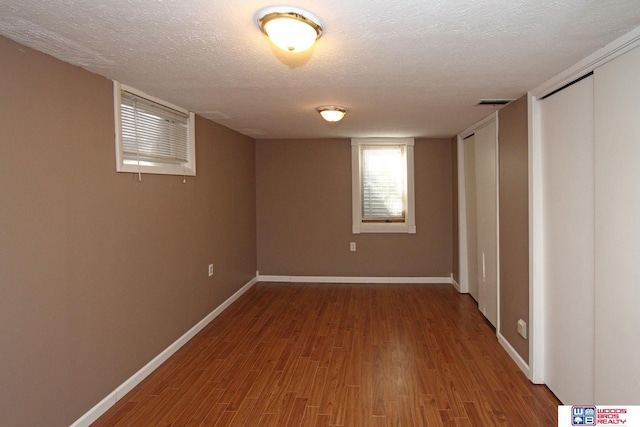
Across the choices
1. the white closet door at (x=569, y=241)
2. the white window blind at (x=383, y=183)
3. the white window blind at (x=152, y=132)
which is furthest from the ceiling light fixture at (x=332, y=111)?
the white window blind at (x=383, y=183)

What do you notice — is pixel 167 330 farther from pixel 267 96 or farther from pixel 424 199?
pixel 424 199

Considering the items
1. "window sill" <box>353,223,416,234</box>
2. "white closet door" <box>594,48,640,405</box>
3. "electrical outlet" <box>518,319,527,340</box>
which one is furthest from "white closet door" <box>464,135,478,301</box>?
"white closet door" <box>594,48,640,405</box>

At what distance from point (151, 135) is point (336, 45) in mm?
1855

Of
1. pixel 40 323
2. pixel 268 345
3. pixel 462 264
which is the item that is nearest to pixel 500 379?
pixel 268 345

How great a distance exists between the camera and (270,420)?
245 centimetres

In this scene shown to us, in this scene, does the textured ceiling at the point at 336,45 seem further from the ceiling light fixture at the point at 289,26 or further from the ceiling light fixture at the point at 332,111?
the ceiling light fixture at the point at 332,111

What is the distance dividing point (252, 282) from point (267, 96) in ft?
11.3

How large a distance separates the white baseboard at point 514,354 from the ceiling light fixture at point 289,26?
2.83 metres

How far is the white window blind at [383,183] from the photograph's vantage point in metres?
5.98

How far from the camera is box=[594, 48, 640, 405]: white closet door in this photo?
185 centimetres

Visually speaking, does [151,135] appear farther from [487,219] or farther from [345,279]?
[345,279]

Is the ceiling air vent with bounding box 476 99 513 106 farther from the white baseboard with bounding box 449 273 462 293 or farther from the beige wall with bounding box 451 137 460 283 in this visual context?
the white baseboard with bounding box 449 273 462 293

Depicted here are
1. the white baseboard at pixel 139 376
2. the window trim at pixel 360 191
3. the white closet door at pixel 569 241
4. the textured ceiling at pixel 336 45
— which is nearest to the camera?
the textured ceiling at pixel 336 45

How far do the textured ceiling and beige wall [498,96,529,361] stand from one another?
0.31 meters
